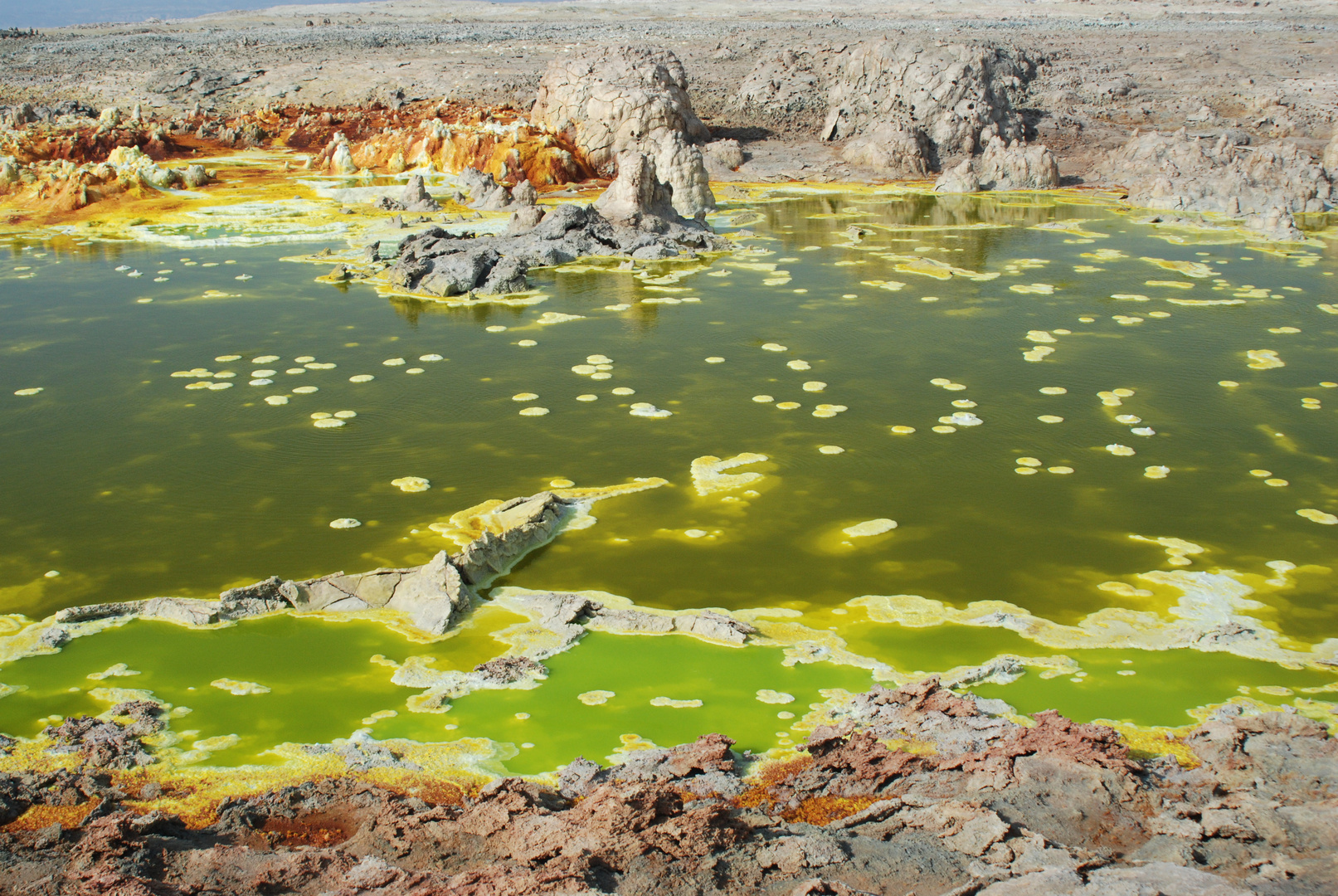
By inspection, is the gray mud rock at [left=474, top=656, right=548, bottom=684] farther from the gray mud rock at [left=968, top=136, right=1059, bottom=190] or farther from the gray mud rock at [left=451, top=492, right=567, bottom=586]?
the gray mud rock at [left=968, top=136, right=1059, bottom=190]

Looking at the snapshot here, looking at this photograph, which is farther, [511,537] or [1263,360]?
[1263,360]

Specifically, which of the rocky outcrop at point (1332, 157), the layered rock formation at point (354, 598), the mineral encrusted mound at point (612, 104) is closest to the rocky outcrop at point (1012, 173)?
the rocky outcrop at point (1332, 157)

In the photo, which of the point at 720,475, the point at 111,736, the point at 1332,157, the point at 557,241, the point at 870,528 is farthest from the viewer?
the point at 1332,157

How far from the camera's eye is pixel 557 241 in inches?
352

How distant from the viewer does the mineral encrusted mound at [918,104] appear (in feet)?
47.1

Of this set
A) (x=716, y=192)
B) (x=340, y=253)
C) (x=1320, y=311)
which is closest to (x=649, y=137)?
(x=716, y=192)

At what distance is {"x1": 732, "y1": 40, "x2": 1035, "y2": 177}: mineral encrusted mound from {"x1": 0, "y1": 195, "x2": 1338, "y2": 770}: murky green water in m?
7.14

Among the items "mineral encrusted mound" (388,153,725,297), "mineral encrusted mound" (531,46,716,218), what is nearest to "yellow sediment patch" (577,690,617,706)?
"mineral encrusted mound" (388,153,725,297)

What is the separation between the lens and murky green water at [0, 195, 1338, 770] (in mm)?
2973

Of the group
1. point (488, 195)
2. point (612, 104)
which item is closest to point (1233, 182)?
point (612, 104)

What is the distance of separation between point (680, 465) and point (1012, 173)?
10.4m

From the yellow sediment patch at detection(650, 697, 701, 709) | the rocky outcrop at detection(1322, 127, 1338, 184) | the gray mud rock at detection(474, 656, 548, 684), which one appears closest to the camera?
the yellow sediment patch at detection(650, 697, 701, 709)

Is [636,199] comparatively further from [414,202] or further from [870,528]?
[870,528]

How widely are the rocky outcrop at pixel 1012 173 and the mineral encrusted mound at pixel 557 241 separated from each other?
15.1 feet
